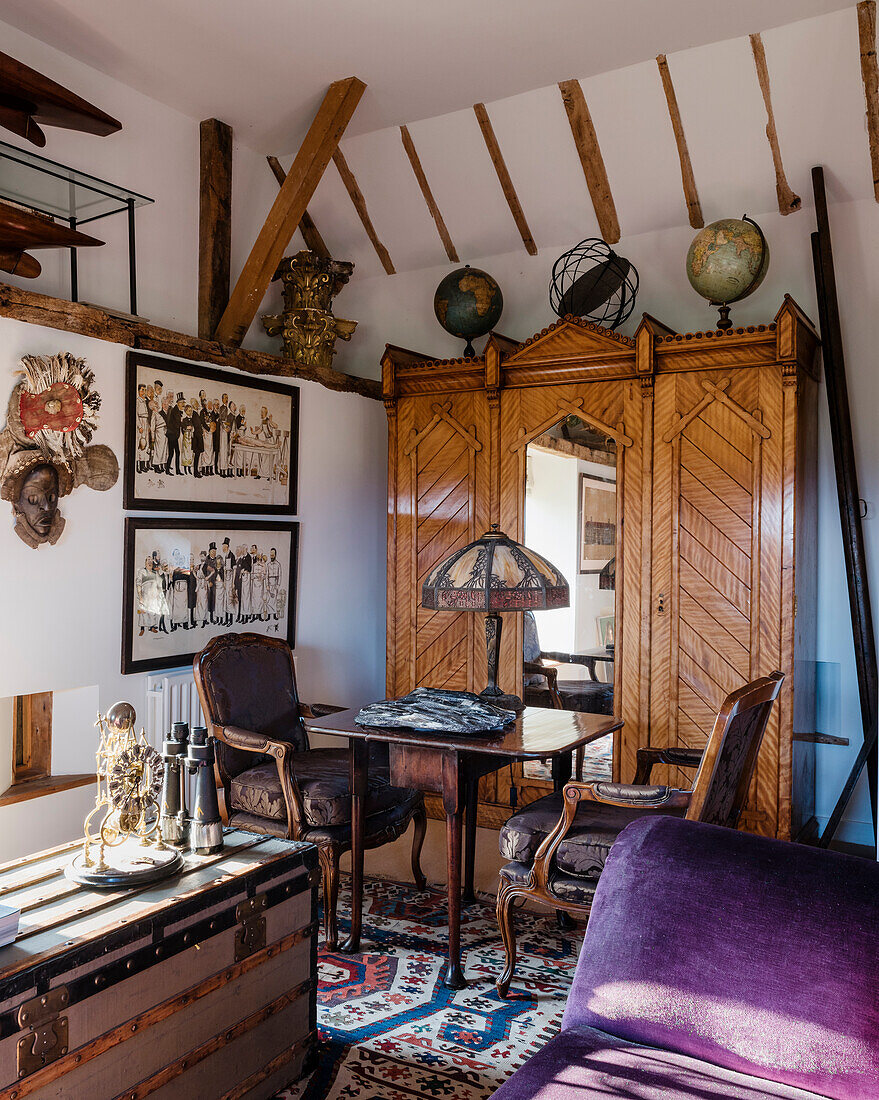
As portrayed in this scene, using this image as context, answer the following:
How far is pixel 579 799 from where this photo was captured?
9.54ft

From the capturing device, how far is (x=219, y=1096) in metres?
2.28

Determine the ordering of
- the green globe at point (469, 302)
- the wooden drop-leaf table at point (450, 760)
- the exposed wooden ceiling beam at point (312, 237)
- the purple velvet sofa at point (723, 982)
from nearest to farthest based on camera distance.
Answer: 1. the purple velvet sofa at point (723, 982)
2. the wooden drop-leaf table at point (450, 760)
3. the green globe at point (469, 302)
4. the exposed wooden ceiling beam at point (312, 237)

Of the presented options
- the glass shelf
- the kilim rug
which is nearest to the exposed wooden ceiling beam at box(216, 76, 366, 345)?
the glass shelf

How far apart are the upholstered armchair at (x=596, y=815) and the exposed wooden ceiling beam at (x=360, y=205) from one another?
13.5 ft

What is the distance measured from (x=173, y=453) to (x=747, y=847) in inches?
134

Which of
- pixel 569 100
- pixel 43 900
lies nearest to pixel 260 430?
pixel 569 100

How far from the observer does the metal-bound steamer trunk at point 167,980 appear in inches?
73.8

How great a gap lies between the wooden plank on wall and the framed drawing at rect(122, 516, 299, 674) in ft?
3.93

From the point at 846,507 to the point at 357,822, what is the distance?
289 centimetres

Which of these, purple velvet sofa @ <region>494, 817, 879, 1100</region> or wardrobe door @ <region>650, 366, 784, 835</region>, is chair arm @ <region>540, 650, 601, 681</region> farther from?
purple velvet sofa @ <region>494, 817, 879, 1100</region>

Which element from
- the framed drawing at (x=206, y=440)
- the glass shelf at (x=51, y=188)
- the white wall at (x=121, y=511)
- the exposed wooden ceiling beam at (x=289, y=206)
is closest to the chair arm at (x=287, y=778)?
the white wall at (x=121, y=511)

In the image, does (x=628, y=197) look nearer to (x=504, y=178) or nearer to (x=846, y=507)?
(x=504, y=178)

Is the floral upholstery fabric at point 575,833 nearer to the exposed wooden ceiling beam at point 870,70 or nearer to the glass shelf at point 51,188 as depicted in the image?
the glass shelf at point 51,188

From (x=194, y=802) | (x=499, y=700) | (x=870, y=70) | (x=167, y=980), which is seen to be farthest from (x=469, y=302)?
(x=167, y=980)
